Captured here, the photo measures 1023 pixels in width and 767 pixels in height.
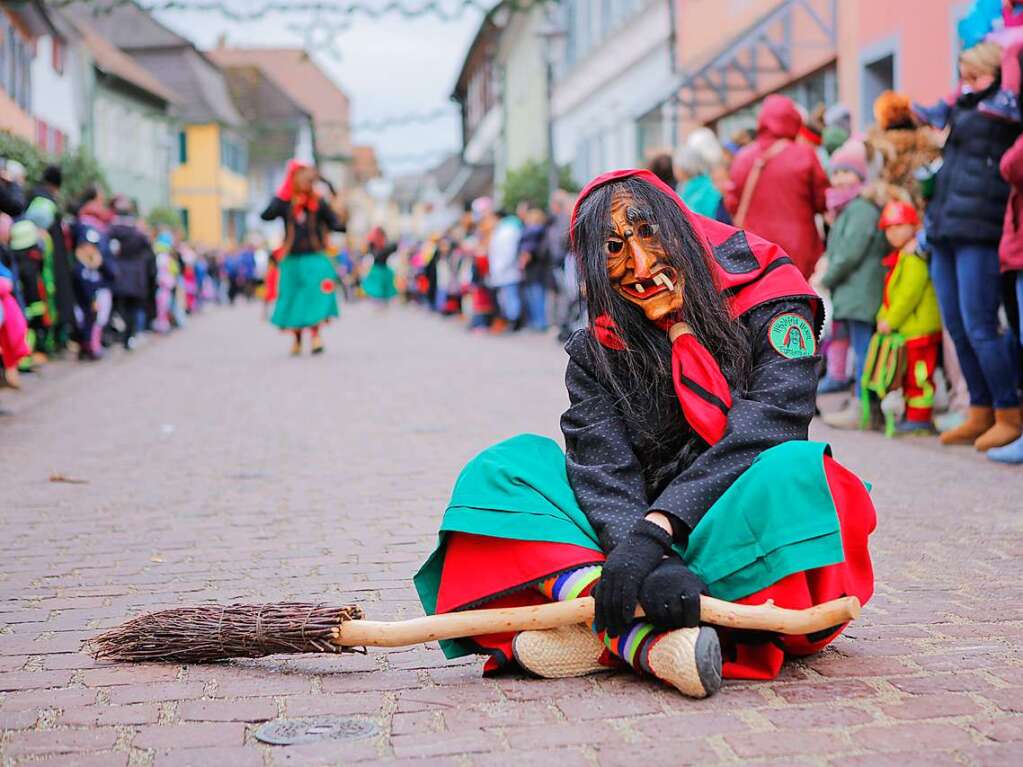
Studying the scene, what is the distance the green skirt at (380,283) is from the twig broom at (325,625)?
1240 inches

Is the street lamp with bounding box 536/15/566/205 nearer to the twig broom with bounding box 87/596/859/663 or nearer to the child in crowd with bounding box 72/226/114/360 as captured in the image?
the child in crowd with bounding box 72/226/114/360

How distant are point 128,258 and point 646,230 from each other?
15359 mm

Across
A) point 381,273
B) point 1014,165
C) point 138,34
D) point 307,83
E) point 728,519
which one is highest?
point 307,83

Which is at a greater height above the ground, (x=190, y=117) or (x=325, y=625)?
(x=190, y=117)

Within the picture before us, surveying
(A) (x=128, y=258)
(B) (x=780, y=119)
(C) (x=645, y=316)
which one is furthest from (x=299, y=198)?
(C) (x=645, y=316)

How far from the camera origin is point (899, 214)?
897cm

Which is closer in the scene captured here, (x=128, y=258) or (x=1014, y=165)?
(x=1014, y=165)

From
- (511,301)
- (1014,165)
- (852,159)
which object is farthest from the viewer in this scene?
(511,301)

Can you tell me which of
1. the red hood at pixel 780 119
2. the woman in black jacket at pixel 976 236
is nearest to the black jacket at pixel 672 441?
the woman in black jacket at pixel 976 236

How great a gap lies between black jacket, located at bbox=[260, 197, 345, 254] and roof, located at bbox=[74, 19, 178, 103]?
28.2m

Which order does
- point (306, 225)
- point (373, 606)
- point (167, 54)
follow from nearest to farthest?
1. point (373, 606)
2. point (306, 225)
3. point (167, 54)

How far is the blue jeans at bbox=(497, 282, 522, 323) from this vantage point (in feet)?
71.6

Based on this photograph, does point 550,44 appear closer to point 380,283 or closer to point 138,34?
point 380,283

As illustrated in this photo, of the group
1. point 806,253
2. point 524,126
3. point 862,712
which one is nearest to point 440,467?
point 806,253
